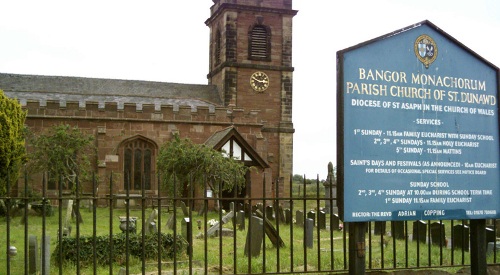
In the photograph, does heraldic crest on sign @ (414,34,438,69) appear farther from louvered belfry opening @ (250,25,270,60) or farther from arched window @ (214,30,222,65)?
arched window @ (214,30,222,65)

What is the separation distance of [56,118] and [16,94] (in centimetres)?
478

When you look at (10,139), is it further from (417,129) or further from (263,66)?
(417,129)

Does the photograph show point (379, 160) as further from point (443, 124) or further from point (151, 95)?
point (151, 95)

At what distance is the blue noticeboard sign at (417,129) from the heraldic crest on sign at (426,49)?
0.4 inches

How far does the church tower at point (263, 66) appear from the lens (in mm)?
33969

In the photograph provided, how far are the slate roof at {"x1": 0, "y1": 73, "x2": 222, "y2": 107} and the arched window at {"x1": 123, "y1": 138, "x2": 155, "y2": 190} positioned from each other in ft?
10.3

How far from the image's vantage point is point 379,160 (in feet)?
20.7

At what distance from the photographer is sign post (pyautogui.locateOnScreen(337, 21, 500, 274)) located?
6.24 m

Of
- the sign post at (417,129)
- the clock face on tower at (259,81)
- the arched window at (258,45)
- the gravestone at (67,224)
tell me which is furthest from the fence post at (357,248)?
the arched window at (258,45)

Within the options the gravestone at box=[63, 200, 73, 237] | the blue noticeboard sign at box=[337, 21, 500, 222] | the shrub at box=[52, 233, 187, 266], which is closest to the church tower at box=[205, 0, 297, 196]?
the gravestone at box=[63, 200, 73, 237]

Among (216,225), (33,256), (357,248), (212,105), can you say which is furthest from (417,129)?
(212,105)

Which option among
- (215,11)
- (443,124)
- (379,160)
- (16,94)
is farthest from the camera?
(215,11)

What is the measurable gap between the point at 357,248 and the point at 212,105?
87.0ft

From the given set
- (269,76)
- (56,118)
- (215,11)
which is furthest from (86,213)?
(215,11)
